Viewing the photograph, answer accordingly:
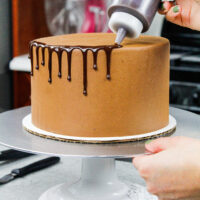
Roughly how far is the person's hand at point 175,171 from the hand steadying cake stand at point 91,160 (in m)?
0.10

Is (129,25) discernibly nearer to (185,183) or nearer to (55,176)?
(185,183)

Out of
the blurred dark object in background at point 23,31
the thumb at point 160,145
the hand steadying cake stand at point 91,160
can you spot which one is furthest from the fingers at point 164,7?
the blurred dark object in background at point 23,31

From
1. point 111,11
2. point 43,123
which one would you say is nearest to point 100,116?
point 43,123

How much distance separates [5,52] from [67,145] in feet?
5.19

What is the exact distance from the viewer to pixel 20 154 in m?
1.60

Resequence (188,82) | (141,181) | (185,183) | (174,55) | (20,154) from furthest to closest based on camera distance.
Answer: (174,55), (188,82), (20,154), (141,181), (185,183)

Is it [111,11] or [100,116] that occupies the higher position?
[111,11]

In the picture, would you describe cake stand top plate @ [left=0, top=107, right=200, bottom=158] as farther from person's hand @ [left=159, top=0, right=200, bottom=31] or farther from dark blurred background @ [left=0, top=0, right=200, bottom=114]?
dark blurred background @ [left=0, top=0, right=200, bottom=114]

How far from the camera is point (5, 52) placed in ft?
8.27

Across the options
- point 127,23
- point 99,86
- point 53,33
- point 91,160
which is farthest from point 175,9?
point 53,33

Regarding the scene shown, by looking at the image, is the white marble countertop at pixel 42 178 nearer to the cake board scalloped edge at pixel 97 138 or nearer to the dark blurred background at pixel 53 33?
the cake board scalloped edge at pixel 97 138

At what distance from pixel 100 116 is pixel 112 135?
0.06 metres

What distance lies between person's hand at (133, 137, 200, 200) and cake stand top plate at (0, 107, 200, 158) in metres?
0.07

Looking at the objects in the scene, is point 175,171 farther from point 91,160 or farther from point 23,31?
point 23,31
